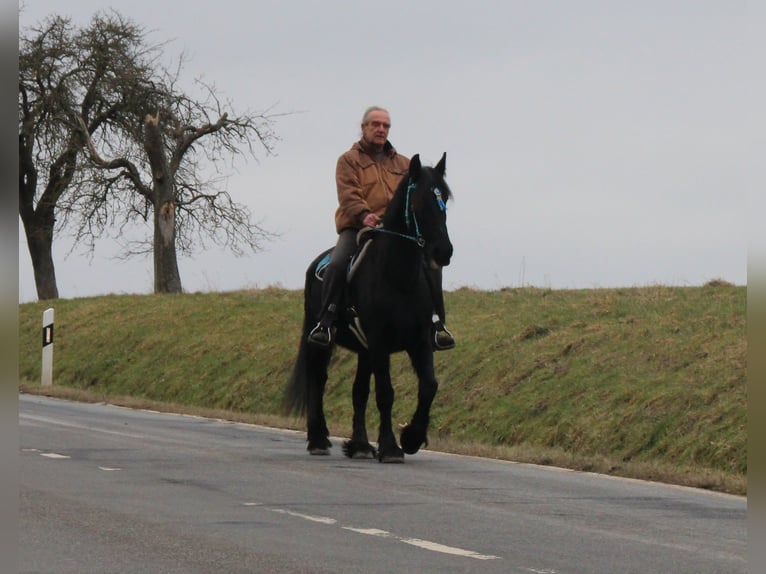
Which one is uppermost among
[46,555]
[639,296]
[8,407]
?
[639,296]

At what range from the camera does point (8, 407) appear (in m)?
3.37

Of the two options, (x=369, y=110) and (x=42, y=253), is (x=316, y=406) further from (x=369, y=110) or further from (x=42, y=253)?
(x=42, y=253)

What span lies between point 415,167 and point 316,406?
9.69ft

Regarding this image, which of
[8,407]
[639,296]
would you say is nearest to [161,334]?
[639,296]

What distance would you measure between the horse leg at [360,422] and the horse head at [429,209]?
205 centimetres

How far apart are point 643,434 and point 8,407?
11.8m

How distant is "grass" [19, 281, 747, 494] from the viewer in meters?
14.2

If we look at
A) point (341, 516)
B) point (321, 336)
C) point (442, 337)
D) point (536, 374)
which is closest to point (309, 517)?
point (341, 516)

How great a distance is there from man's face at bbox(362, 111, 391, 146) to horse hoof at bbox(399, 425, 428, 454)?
8.23ft

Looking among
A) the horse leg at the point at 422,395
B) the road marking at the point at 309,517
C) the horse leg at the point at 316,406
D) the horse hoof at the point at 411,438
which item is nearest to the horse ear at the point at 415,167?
the horse leg at the point at 422,395

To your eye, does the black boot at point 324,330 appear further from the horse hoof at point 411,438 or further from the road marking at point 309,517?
the road marking at point 309,517

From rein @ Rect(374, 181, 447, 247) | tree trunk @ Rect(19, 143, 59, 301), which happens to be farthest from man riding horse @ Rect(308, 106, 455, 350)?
tree trunk @ Rect(19, 143, 59, 301)

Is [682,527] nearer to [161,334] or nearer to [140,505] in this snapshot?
[140,505]

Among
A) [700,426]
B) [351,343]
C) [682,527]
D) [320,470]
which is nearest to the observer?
[682,527]
